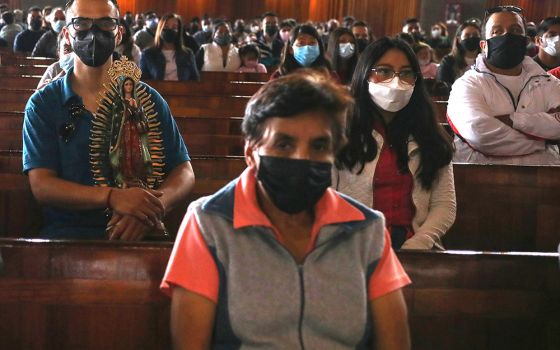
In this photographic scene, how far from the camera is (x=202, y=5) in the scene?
31.3m

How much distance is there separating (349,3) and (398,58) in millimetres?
22985

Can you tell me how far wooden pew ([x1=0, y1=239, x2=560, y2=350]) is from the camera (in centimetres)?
249

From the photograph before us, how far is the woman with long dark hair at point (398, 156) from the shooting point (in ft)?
11.0

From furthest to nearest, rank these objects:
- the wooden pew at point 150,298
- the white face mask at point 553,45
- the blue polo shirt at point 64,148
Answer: the white face mask at point 553,45 → the blue polo shirt at point 64,148 → the wooden pew at point 150,298

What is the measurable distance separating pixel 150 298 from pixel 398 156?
1295 mm

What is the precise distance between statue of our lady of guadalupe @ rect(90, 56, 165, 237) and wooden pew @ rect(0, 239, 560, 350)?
24.4 inches

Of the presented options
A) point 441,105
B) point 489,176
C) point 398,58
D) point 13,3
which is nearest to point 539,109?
point 489,176

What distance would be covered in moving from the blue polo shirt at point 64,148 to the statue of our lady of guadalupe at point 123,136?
101 millimetres

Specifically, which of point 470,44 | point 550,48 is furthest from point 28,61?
point 550,48

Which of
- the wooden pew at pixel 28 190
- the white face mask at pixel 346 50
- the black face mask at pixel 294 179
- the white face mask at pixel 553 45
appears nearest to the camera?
the black face mask at pixel 294 179

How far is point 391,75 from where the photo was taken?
3432mm

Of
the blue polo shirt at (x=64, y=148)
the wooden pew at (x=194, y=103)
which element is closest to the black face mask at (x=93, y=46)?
the blue polo shirt at (x=64, y=148)

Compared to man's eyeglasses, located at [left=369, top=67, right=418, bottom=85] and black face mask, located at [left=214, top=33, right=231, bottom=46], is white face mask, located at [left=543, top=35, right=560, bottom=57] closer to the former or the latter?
man's eyeglasses, located at [left=369, top=67, right=418, bottom=85]

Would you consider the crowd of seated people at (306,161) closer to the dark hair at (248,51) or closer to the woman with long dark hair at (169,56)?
the woman with long dark hair at (169,56)
